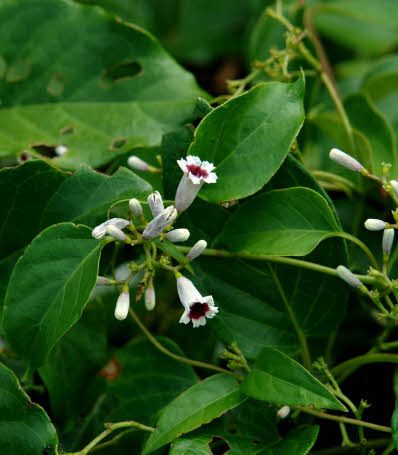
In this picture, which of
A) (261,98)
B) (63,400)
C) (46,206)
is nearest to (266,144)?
(261,98)

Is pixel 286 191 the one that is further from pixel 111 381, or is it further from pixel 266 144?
pixel 111 381

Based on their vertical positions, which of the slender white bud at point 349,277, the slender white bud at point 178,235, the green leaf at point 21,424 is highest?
the slender white bud at point 178,235

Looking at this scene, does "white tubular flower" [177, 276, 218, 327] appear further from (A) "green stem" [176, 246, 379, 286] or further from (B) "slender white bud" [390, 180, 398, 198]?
(B) "slender white bud" [390, 180, 398, 198]

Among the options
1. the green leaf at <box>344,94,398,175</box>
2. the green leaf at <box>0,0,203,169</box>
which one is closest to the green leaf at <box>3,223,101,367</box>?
the green leaf at <box>0,0,203,169</box>

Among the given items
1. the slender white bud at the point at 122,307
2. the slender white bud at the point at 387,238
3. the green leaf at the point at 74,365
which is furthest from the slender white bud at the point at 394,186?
the green leaf at the point at 74,365

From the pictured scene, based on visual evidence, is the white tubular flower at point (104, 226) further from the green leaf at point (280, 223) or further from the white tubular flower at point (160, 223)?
the green leaf at point (280, 223)

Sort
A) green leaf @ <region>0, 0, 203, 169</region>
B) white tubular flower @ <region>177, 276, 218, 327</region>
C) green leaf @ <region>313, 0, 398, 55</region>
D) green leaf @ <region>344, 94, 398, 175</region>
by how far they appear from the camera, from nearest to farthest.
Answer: white tubular flower @ <region>177, 276, 218, 327</region> → green leaf @ <region>344, 94, 398, 175</region> → green leaf @ <region>0, 0, 203, 169</region> → green leaf @ <region>313, 0, 398, 55</region>
